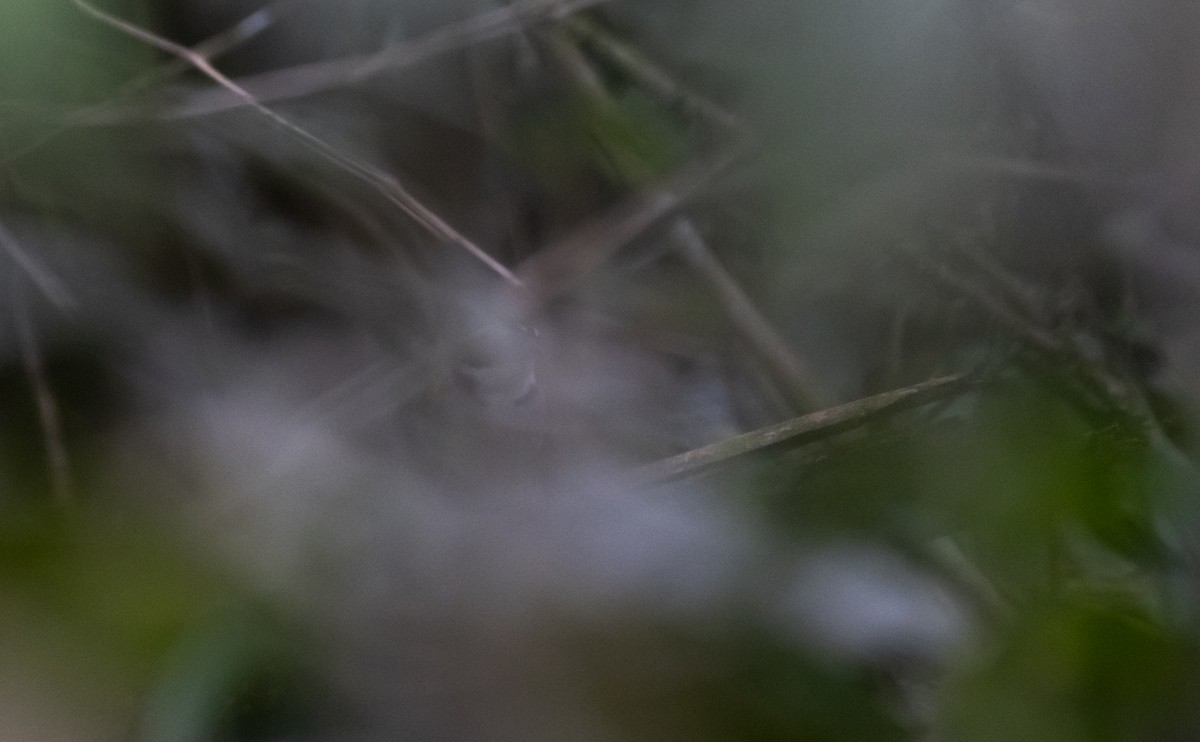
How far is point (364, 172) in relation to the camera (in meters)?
0.51

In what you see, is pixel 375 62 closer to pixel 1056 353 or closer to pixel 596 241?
pixel 596 241

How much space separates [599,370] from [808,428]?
0.55 feet

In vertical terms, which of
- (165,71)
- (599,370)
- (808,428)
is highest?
(165,71)

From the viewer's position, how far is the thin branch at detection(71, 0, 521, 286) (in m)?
0.50

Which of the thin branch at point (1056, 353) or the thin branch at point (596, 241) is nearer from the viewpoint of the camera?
the thin branch at point (1056, 353)

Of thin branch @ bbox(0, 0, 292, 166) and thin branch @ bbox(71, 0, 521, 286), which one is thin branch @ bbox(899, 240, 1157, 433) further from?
thin branch @ bbox(0, 0, 292, 166)

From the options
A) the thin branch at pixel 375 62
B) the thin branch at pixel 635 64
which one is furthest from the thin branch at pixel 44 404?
the thin branch at pixel 635 64

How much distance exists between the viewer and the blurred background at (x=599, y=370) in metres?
0.27

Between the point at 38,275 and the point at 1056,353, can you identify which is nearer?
the point at 1056,353

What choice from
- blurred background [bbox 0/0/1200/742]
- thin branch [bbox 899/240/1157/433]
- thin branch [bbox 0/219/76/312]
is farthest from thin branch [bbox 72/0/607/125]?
thin branch [bbox 899/240/1157/433]

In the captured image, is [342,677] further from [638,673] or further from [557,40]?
[557,40]

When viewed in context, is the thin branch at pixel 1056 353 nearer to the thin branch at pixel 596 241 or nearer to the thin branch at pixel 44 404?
the thin branch at pixel 596 241

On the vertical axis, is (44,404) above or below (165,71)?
below

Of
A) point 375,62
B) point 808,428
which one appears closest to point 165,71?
point 375,62
